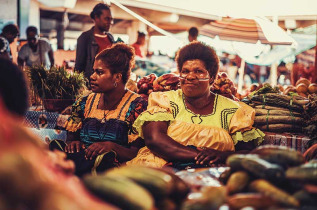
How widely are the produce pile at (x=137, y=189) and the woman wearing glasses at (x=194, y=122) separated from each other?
1.36 meters

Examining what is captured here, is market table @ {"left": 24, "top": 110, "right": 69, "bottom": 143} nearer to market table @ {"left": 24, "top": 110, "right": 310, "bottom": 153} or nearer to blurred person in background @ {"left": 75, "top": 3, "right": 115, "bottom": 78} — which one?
market table @ {"left": 24, "top": 110, "right": 310, "bottom": 153}

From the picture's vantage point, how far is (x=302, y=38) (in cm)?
998

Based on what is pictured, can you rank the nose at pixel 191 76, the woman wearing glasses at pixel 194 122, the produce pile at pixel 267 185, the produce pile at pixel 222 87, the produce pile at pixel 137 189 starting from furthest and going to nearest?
the produce pile at pixel 222 87
the nose at pixel 191 76
the woman wearing glasses at pixel 194 122
the produce pile at pixel 267 185
the produce pile at pixel 137 189

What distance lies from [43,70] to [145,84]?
1.17 meters

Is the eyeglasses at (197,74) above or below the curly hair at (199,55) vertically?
below

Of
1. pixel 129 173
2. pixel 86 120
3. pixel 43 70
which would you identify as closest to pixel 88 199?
pixel 129 173

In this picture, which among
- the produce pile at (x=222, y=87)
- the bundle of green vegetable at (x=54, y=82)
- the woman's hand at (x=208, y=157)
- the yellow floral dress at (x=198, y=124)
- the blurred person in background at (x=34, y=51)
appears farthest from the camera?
the blurred person in background at (x=34, y=51)

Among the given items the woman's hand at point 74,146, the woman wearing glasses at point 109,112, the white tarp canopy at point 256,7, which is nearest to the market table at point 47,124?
the woman wearing glasses at point 109,112

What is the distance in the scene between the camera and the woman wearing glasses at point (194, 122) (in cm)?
286

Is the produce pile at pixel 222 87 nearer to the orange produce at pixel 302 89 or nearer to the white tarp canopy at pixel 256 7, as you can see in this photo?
the orange produce at pixel 302 89

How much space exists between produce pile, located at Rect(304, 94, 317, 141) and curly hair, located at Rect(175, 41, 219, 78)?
98 centimetres

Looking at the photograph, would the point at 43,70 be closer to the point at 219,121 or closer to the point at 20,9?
the point at 219,121

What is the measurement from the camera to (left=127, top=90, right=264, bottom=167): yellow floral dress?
2.96 m

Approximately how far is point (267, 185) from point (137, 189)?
48 centimetres
